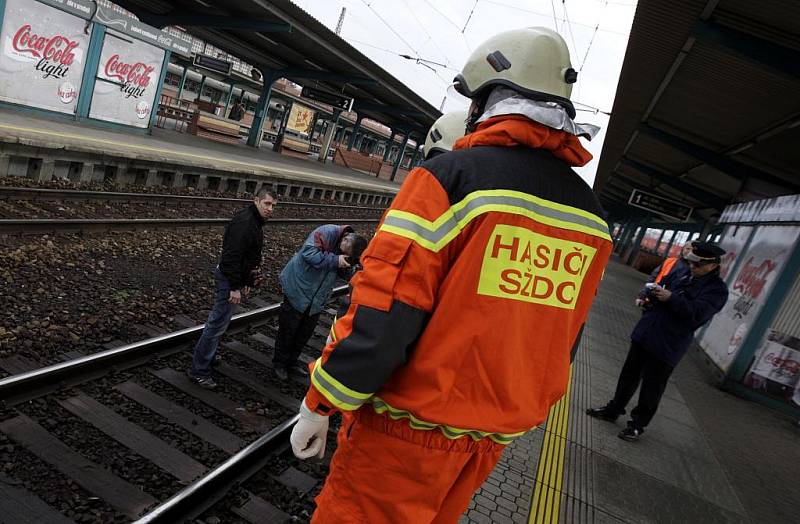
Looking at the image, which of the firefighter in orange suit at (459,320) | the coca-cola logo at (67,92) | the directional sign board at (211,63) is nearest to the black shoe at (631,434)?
the firefighter in orange suit at (459,320)

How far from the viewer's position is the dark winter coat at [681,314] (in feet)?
15.2

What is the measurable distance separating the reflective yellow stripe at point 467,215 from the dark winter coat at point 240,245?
9.50 ft

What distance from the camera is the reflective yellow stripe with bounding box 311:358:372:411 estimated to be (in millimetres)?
1542

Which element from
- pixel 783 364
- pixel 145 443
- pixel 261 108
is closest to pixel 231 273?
pixel 145 443

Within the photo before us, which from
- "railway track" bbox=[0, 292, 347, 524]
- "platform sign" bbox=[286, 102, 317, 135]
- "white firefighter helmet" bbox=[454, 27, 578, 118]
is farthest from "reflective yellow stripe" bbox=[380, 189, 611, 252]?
"platform sign" bbox=[286, 102, 317, 135]

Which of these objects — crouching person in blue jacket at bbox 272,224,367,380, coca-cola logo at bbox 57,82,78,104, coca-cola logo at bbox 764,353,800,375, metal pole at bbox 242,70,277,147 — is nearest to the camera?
crouching person in blue jacket at bbox 272,224,367,380

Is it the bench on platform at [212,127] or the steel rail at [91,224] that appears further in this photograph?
the bench on platform at [212,127]

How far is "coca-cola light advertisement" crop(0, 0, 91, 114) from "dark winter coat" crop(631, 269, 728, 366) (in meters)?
12.5

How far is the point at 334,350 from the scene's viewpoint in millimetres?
1549

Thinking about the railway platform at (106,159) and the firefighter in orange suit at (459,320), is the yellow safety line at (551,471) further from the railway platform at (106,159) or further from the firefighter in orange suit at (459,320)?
the railway platform at (106,159)

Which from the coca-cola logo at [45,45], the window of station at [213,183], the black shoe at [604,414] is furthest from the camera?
the window of station at [213,183]

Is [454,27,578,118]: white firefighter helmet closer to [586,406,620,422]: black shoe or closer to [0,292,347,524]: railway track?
[0,292,347,524]: railway track

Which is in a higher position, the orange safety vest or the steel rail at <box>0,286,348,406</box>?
the orange safety vest

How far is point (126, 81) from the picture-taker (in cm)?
1358
